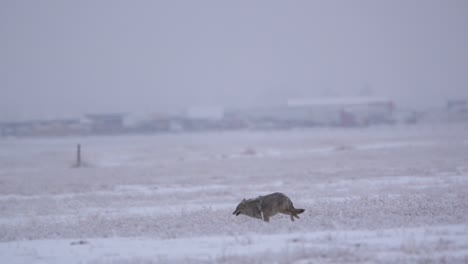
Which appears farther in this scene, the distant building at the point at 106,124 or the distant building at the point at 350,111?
the distant building at the point at 350,111

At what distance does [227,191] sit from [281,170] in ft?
33.7

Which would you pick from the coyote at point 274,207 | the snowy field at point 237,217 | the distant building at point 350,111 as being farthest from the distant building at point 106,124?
the coyote at point 274,207

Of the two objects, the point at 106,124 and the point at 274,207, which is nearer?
the point at 274,207

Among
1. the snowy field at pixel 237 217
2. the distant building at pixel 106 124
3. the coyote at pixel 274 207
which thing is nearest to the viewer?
the snowy field at pixel 237 217

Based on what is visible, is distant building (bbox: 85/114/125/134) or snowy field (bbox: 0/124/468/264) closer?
snowy field (bbox: 0/124/468/264)

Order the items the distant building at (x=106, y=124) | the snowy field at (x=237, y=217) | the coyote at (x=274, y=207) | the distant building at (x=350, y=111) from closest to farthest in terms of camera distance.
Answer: the snowy field at (x=237, y=217) < the coyote at (x=274, y=207) < the distant building at (x=106, y=124) < the distant building at (x=350, y=111)

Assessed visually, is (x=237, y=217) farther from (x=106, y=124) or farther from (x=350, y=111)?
(x=350, y=111)

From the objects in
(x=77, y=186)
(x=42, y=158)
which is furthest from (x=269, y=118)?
(x=77, y=186)

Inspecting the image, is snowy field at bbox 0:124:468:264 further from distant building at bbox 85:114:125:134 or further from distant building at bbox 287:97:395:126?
distant building at bbox 287:97:395:126

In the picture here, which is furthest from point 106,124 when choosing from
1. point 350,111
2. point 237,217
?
point 237,217

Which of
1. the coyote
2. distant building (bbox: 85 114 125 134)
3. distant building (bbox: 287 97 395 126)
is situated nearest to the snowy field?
the coyote

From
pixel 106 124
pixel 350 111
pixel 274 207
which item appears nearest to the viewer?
pixel 274 207

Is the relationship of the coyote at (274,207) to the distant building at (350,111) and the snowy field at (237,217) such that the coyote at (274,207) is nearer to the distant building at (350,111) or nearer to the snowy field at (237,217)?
the snowy field at (237,217)

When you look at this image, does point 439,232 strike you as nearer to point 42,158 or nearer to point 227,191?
point 227,191
